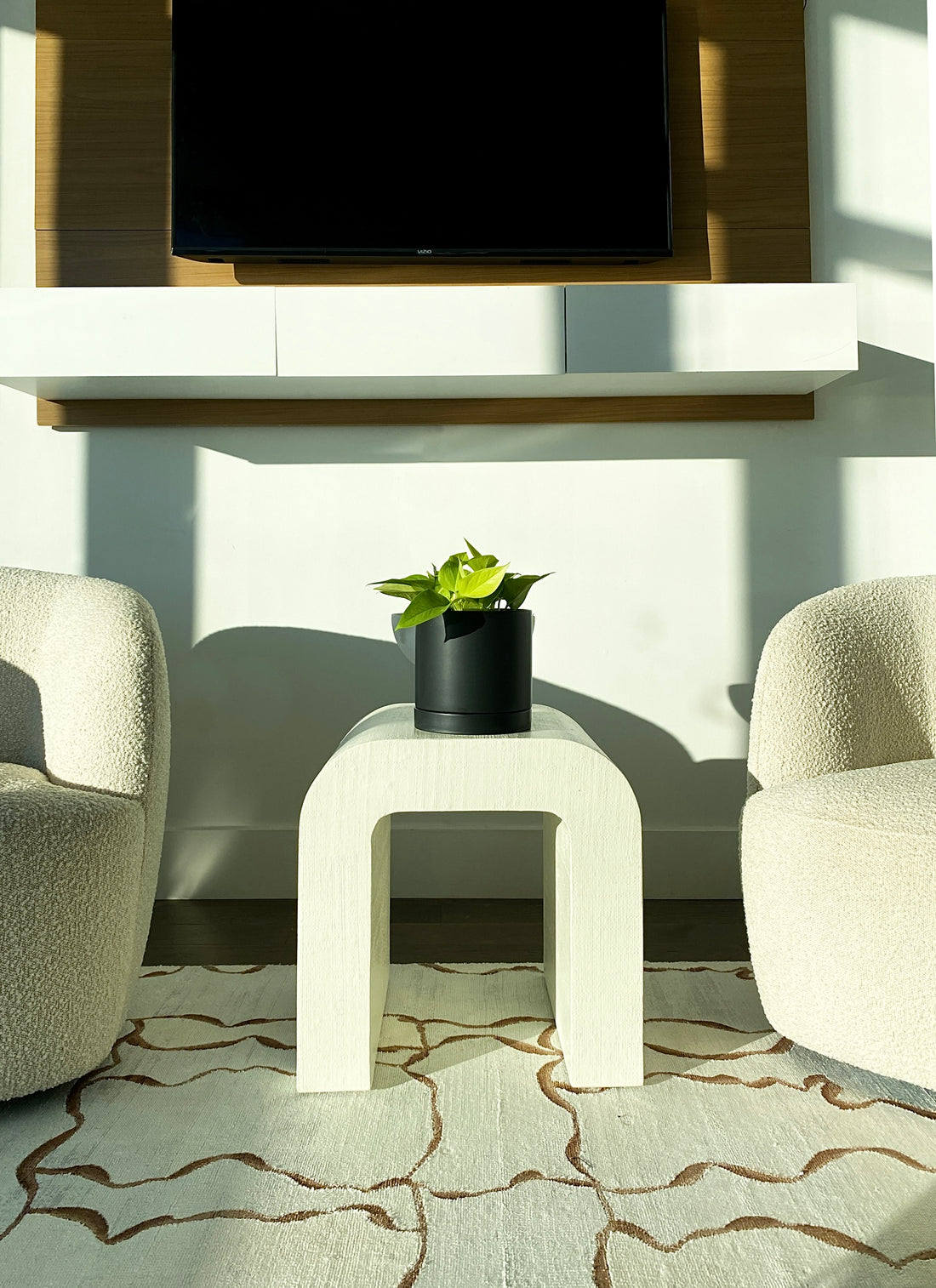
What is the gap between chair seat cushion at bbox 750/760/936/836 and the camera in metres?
1.20

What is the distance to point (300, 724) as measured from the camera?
2262 mm

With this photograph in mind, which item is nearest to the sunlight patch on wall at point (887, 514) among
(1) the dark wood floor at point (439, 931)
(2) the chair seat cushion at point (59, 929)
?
(1) the dark wood floor at point (439, 931)

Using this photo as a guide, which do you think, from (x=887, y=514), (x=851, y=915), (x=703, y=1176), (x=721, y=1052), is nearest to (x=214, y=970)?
(x=721, y=1052)

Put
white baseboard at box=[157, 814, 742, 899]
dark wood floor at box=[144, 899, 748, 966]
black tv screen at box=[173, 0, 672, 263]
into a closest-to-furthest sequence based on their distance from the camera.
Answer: dark wood floor at box=[144, 899, 748, 966] < black tv screen at box=[173, 0, 672, 263] < white baseboard at box=[157, 814, 742, 899]

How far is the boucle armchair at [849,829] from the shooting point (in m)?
1.18

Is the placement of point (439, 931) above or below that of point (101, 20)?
below

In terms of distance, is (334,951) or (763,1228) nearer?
(763,1228)

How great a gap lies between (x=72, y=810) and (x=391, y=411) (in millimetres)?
1229

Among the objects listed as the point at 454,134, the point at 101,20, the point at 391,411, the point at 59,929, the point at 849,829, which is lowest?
the point at 59,929

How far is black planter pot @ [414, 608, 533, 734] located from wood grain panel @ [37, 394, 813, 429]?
871 millimetres

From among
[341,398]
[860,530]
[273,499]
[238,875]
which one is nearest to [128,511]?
[273,499]

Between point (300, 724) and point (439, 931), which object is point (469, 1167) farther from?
point (300, 724)

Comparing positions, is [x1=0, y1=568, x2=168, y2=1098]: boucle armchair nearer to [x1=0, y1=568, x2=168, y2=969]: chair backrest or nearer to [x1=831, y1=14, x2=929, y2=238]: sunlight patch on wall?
[x1=0, y1=568, x2=168, y2=969]: chair backrest

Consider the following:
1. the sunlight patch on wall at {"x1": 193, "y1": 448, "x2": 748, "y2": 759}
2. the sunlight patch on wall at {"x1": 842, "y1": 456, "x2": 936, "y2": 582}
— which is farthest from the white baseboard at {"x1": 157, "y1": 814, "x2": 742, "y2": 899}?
the sunlight patch on wall at {"x1": 842, "y1": 456, "x2": 936, "y2": 582}
